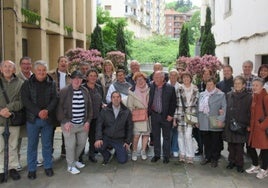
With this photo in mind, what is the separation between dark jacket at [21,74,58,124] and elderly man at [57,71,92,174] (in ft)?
0.67

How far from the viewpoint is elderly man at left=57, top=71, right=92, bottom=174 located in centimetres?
680

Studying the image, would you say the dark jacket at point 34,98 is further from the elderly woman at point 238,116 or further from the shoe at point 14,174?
the elderly woman at point 238,116

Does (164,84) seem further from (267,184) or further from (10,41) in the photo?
(10,41)

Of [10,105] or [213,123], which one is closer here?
[10,105]

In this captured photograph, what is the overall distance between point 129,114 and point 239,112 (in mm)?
2031

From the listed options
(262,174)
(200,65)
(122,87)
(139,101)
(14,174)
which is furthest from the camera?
(200,65)

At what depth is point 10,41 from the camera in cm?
1197

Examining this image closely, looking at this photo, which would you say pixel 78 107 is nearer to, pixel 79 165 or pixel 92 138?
pixel 92 138

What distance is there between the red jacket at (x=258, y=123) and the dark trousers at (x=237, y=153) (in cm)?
29

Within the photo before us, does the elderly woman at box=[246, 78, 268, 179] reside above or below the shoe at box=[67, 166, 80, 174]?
above

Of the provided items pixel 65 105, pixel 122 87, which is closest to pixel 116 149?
pixel 122 87

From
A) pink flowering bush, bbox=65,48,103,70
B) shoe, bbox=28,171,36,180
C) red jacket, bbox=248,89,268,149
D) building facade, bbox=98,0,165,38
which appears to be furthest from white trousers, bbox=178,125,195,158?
building facade, bbox=98,0,165,38

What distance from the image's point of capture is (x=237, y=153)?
7070 mm

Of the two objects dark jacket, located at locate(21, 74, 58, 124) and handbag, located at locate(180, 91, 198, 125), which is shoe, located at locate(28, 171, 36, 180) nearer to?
dark jacket, located at locate(21, 74, 58, 124)
